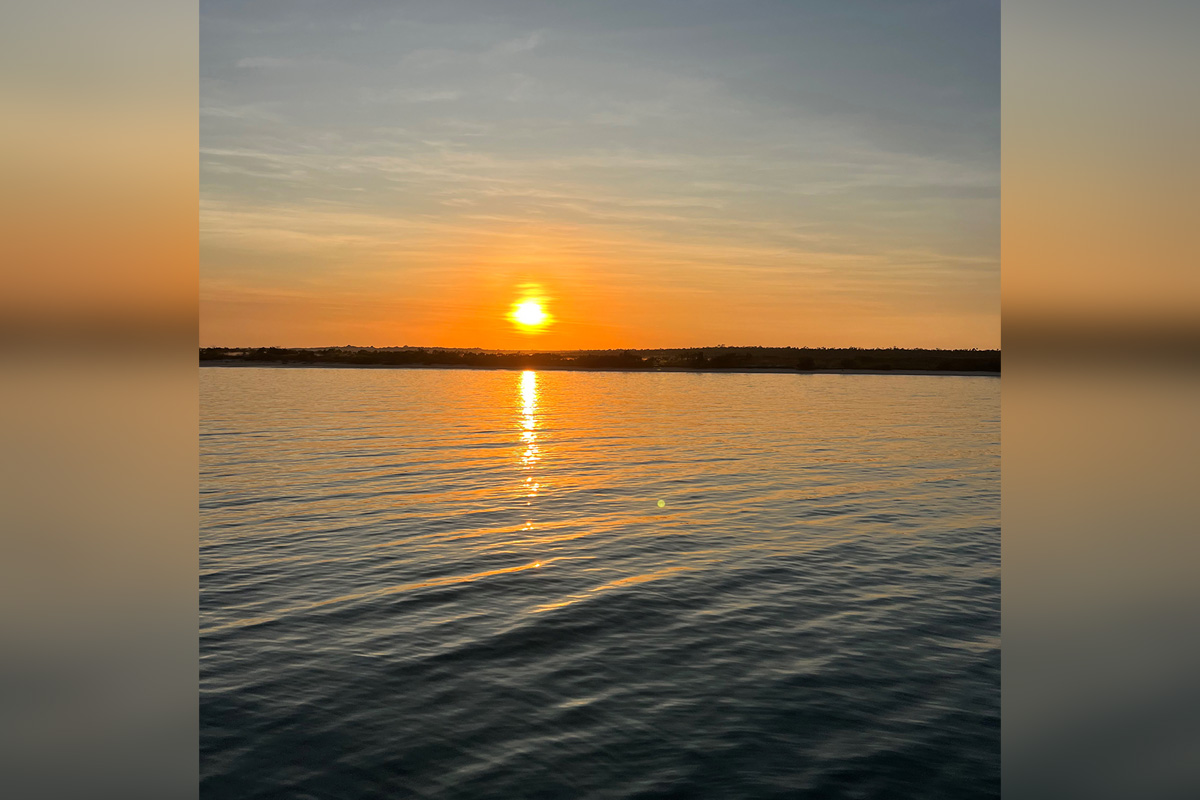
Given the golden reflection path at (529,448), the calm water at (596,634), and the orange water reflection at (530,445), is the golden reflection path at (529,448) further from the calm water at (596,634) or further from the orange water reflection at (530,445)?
the calm water at (596,634)

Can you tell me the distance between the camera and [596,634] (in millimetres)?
17453

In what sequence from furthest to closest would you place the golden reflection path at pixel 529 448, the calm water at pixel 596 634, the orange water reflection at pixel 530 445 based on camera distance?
the orange water reflection at pixel 530 445
the golden reflection path at pixel 529 448
the calm water at pixel 596 634

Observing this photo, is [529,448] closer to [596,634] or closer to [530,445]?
[530,445]

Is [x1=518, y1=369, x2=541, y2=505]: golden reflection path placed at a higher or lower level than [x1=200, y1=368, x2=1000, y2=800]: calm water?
higher

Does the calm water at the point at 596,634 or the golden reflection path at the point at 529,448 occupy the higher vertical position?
the golden reflection path at the point at 529,448

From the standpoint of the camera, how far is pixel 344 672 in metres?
15.1

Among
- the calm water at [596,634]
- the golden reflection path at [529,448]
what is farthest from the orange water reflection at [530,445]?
the calm water at [596,634]

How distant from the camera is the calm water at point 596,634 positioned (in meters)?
11.9

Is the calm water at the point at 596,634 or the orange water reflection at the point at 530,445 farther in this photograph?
the orange water reflection at the point at 530,445

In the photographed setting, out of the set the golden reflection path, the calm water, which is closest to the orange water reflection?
the golden reflection path

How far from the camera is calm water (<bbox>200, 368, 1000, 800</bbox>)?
1189 cm

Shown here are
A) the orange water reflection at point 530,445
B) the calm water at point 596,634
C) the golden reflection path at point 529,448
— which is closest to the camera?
the calm water at point 596,634

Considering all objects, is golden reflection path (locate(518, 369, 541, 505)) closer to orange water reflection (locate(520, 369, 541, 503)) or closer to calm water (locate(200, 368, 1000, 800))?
orange water reflection (locate(520, 369, 541, 503))
